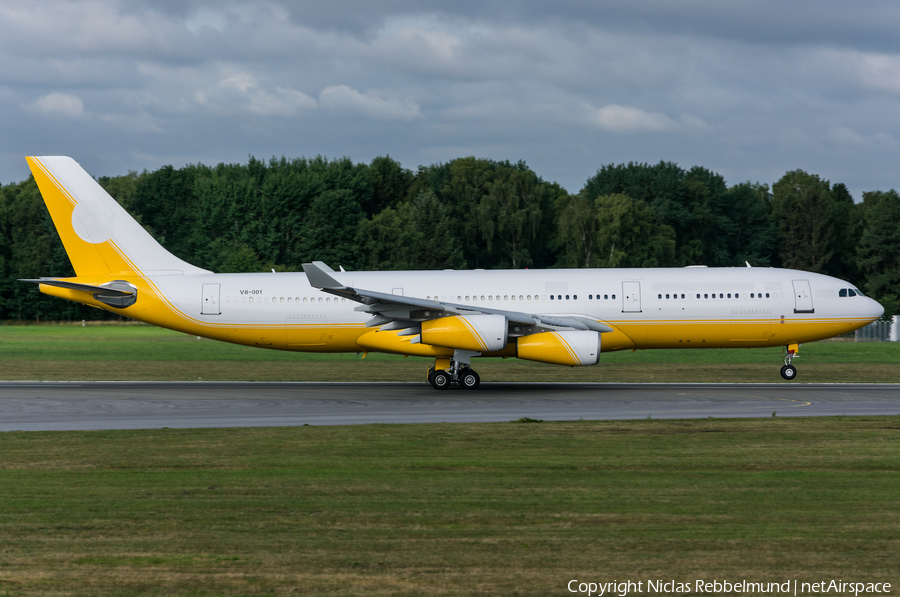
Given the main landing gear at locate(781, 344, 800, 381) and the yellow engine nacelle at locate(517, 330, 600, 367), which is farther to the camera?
the main landing gear at locate(781, 344, 800, 381)

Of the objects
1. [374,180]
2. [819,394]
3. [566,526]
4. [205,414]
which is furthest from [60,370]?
[374,180]

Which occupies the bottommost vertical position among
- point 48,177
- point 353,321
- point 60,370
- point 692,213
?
point 60,370

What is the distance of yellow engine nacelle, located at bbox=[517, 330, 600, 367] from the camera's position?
2545 cm

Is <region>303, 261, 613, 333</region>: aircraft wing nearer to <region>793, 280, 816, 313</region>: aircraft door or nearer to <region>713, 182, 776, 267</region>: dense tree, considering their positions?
<region>793, 280, 816, 313</region>: aircraft door

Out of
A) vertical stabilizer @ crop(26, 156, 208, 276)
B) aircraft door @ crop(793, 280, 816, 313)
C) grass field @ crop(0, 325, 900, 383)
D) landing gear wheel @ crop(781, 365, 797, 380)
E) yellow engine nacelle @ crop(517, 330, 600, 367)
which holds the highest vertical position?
vertical stabilizer @ crop(26, 156, 208, 276)

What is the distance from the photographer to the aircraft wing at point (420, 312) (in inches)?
1017

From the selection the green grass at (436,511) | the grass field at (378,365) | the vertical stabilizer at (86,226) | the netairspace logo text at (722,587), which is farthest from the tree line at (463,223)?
the netairspace logo text at (722,587)

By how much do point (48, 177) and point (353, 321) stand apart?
11477 mm

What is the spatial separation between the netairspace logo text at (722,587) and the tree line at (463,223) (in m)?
72.1

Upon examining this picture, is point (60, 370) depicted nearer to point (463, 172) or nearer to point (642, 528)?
point (642, 528)

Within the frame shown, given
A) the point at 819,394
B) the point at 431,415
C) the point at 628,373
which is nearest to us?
the point at 431,415

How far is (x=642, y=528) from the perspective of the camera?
948cm

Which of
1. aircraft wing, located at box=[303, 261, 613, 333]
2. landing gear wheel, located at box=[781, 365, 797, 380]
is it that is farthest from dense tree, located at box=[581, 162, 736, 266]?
aircraft wing, located at box=[303, 261, 613, 333]

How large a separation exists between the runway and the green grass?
113 inches
